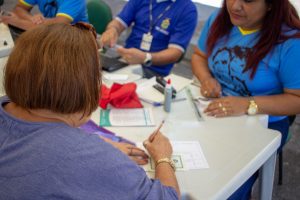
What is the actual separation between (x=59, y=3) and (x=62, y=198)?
210 centimetres

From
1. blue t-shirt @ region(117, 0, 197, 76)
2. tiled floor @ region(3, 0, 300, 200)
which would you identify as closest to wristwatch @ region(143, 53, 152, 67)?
blue t-shirt @ region(117, 0, 197, 76)

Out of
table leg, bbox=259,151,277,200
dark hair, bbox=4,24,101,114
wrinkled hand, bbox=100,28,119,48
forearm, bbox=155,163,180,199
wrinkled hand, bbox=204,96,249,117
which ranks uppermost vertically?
dark hair, bbox=4,24,101,114

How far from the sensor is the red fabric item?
5.12 feet

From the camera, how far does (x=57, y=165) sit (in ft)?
2.59

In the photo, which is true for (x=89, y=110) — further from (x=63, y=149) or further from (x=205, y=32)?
(x=205, y=32)

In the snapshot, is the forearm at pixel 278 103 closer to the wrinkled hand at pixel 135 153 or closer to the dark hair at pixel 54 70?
the wrinkled hand at pixel 135 153

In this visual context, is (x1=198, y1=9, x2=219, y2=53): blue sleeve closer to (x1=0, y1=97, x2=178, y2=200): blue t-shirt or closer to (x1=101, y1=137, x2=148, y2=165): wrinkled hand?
(x1=101, y1=137, x2=148, y2=165): wrinkled hand

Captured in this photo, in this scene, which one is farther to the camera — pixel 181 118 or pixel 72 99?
pixel 181 118

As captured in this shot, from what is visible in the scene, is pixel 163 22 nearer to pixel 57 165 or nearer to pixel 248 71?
pixel 248 71

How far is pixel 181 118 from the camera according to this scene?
1534 mm

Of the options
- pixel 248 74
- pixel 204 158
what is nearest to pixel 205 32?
pixel 248 74

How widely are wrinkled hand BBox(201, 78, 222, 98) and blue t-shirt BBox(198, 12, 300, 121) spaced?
2.3 inches

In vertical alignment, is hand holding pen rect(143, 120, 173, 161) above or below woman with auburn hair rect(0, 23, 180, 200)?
below

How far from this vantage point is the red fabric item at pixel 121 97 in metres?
1.56
